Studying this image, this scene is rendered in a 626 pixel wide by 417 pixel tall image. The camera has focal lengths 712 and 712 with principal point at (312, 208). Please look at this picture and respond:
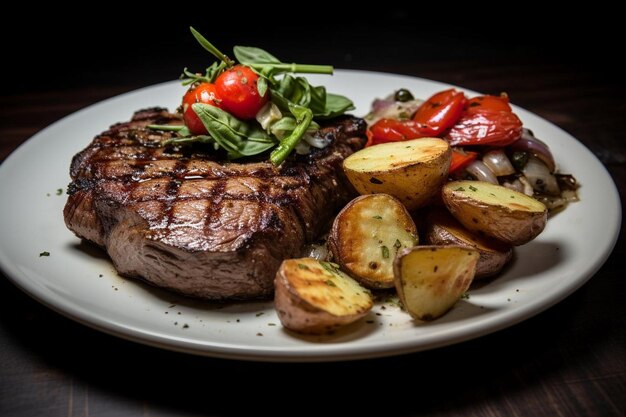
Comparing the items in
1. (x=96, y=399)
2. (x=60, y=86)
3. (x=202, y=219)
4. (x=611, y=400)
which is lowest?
(x=60, y=86)

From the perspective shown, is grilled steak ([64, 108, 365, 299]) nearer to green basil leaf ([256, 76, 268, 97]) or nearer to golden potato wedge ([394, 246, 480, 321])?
green basil leaf ([256, 76, 268, 97])

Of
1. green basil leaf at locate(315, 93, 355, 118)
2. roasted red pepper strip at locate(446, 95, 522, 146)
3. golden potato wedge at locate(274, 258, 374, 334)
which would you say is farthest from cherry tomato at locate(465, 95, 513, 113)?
golden potato wedge at locate(274, 258, 374, 334)

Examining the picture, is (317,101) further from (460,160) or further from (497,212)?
(497,212)

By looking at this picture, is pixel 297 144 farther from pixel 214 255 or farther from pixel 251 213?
pixel 214 255

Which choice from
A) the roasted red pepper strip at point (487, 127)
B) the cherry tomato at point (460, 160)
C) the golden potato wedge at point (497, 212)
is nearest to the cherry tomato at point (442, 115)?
the roasted red pepper strip at point (487, 127)

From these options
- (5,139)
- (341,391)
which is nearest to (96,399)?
(341,391)
